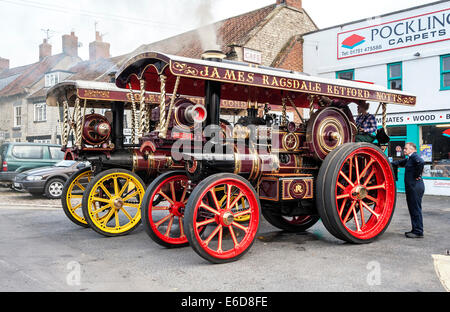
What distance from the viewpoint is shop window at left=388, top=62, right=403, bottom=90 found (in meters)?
13.3

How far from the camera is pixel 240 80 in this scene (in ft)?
15.1

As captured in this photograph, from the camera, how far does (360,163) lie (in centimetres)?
595

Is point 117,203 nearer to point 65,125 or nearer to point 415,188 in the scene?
point 65,125

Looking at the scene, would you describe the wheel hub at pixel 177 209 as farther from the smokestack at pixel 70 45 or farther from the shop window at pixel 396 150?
the smokestack at pixel 70 45

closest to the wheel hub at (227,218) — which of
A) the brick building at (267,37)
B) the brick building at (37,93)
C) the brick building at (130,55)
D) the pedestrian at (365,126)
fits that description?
the pedestrian at (365,126)

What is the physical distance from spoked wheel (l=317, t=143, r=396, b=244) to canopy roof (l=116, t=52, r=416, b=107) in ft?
2.70

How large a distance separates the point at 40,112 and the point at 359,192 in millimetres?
23878

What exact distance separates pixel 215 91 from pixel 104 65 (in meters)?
22.2

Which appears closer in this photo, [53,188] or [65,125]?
[65,125]

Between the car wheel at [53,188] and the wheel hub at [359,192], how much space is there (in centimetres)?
875

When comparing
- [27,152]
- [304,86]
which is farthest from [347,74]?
[27,152]

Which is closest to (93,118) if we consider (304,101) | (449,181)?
→ (304,101)

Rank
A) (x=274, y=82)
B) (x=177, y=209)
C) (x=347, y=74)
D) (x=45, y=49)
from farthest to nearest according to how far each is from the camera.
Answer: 1. (x=45, y=49)
2. (x=347, y=74)
3. (x=177, y=209)
4. (x=274, y=82)
